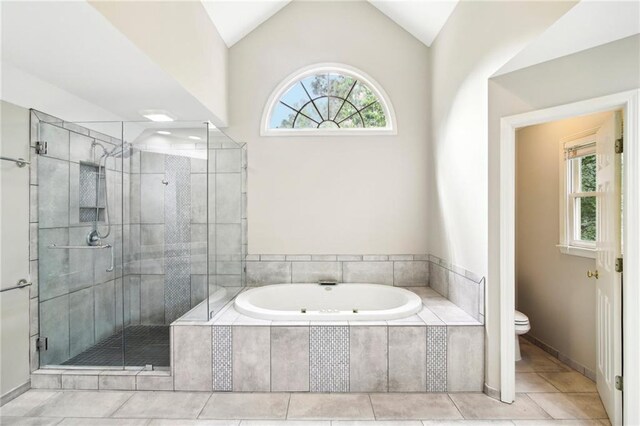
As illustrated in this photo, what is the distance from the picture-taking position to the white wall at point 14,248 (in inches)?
85.7

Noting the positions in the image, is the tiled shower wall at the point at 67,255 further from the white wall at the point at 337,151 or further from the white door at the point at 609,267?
the white door at the point at 609,267

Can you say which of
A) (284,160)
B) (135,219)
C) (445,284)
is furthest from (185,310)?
(445,284)

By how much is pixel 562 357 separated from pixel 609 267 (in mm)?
1252

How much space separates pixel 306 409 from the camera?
2146 mm

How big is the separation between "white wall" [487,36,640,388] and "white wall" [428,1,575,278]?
7cm

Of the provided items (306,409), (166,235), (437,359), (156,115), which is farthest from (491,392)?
(156,115)

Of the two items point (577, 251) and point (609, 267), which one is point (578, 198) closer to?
point (577, 251)

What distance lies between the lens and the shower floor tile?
251cm

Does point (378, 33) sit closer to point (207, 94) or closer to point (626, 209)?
point (207, 94)

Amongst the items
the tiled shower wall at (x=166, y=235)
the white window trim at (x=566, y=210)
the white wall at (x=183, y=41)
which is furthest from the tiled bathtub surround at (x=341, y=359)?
the white wall at (x=183, y=41)

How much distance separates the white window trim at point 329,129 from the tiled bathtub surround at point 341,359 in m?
1.95

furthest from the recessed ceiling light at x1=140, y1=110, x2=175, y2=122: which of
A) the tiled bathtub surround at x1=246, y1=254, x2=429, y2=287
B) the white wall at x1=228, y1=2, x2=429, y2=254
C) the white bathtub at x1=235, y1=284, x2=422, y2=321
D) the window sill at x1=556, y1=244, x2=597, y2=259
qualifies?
the window sill at x1=556, y1=244, x2=597, y2=259

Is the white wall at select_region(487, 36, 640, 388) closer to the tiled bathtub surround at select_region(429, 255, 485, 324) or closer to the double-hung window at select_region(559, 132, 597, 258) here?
the tiled bathtub surround at select_region(429, 255, 485, 324)

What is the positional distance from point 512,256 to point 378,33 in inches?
101
